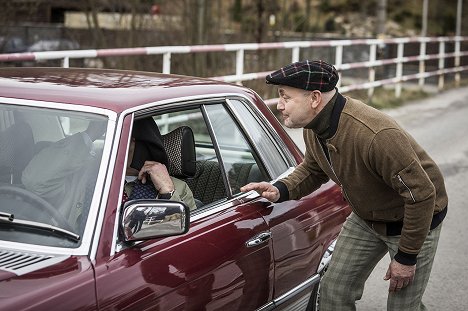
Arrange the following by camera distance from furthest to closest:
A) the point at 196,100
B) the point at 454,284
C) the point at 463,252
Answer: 1. the point at 463,252
2. the point at 454,284
3. the point at 196,100

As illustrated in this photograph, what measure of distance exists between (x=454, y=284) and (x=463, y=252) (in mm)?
952

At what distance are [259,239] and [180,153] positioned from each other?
577 millimetres

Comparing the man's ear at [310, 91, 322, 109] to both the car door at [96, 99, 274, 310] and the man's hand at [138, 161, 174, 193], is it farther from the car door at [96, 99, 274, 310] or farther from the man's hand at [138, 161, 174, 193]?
the man's hand at [138, 161, 174, 193]

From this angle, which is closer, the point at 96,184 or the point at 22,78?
the point at 96,184

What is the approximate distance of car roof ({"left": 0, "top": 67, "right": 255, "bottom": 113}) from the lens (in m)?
3.41

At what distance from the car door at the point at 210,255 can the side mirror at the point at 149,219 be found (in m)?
0.06

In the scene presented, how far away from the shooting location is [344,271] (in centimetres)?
402

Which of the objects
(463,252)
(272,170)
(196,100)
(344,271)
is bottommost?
(463,252)

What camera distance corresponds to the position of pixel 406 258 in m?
3.64

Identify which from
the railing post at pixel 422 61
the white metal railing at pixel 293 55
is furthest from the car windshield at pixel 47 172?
the railing post at pixel 422 61

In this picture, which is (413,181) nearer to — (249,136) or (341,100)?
(341,100)

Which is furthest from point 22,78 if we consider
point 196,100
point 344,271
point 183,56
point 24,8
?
point 24,8

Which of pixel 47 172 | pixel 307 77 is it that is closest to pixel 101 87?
pixel 47 172

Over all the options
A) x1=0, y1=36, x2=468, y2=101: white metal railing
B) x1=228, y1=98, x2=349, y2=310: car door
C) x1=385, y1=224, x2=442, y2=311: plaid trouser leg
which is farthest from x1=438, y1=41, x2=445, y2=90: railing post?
x1=385, y1=224, x2=442, y2=311: plaid trouser leg
